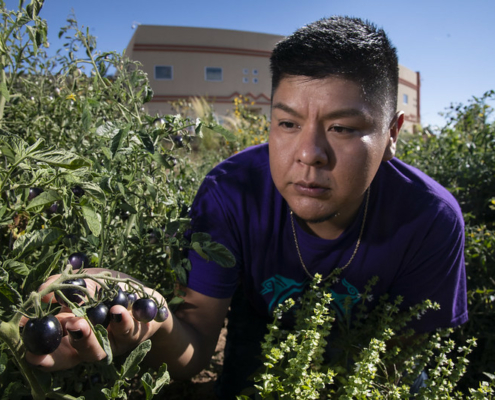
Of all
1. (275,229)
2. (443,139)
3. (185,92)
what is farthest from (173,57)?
(275,229)

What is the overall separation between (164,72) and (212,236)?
24.8 m

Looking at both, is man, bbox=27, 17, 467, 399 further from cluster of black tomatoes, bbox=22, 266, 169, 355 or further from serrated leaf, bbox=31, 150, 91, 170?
serrated leaf, bbox=31, 150, 91, 170

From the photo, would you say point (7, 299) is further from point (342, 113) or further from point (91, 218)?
point (342, 113)

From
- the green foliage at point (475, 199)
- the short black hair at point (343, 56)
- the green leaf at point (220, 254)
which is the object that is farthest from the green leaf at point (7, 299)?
the green foliage at point (475, 199)

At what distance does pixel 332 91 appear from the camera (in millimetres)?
1477

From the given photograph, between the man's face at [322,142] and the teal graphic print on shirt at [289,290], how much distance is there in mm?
420

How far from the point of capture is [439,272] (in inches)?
72.1

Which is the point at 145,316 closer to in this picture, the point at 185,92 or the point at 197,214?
the point at 197,214

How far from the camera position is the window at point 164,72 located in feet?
80.8

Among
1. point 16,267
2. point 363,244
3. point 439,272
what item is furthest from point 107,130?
point 439,272

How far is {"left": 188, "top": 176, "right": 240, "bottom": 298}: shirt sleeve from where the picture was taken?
5.60ft

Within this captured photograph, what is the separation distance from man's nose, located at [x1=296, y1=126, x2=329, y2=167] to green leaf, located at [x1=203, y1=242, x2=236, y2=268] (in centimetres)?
44

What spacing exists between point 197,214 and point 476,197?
2.22m

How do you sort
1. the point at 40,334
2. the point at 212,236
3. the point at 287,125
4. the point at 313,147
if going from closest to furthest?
the point at 40,334 < the point at 313,147 < the point at 287,125 < the point at 212,236
